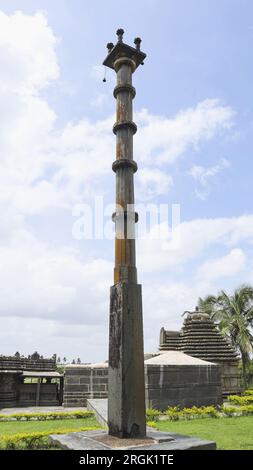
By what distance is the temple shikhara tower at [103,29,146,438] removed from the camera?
5.93m

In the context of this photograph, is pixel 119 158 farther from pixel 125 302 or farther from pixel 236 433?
pixel 236 433

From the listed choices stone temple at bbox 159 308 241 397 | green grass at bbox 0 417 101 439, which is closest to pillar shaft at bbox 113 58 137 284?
green grass at bbox 0 417 101 439

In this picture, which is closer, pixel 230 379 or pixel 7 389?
pixel 7 389

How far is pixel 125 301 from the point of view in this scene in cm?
634

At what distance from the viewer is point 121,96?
7.93 metres

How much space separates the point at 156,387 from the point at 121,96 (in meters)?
9.52

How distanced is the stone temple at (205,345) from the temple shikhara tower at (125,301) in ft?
47.6

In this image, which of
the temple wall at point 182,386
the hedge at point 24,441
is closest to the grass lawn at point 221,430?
the temple wall at point 182,386

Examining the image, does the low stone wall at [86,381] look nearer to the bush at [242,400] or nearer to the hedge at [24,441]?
the bush at [242,400]

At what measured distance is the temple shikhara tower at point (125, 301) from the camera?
593cm

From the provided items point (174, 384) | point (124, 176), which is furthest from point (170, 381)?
point (124, 176)

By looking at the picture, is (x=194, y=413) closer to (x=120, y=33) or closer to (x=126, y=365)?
(x=126, y=365)

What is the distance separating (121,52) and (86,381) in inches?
508

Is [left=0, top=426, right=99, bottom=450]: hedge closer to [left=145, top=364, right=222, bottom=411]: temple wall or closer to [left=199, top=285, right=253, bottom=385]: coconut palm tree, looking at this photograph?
[left=145, top=364, right=222, bottom=411]: temple wall
